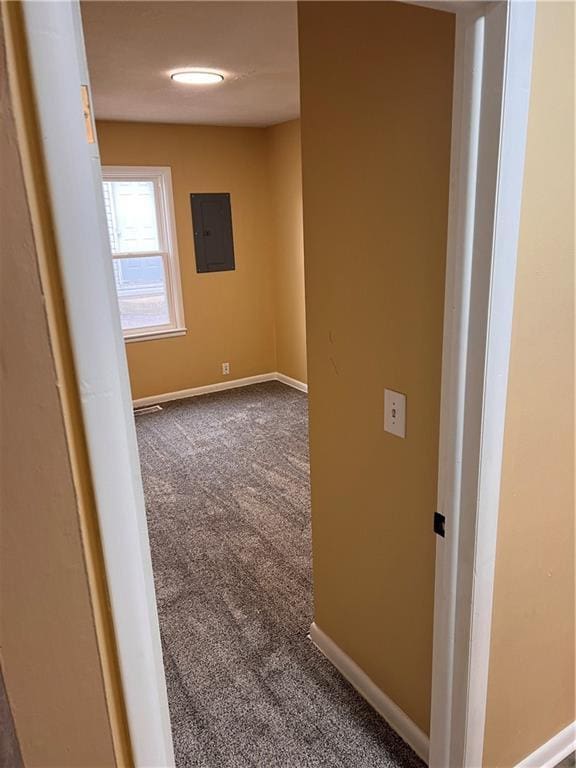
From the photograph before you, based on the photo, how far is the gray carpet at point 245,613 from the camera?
1787mm

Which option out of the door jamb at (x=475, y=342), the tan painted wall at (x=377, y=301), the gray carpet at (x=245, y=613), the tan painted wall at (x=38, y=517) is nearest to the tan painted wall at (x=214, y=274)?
the gray carpet at (x=245, y=613)

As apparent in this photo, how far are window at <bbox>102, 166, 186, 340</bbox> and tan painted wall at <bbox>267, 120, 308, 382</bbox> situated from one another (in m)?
1.00

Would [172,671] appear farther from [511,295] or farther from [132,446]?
[511,295]

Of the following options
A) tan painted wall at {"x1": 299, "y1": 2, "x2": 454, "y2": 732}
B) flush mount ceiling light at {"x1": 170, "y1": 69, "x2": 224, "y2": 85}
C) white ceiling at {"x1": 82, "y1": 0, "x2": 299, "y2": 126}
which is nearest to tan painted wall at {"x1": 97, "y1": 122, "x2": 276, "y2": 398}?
white ceiling at {"x1": 82, "y1": 0, "x2": 299, "y2": 126}

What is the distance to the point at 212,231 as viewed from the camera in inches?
201

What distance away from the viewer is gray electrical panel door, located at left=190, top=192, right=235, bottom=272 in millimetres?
4988

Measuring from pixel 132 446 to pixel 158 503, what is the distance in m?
2.75

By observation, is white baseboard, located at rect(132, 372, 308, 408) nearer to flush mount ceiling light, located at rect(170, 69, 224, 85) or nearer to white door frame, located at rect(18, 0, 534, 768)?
flush mount ceiling light, located at rect(170, 69, 224, 85)

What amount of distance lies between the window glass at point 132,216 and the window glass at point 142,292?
122 millimetres

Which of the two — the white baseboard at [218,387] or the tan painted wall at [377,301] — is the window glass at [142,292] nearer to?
the white baseboard at [218,387]

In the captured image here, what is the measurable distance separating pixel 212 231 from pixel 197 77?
6.86 feet

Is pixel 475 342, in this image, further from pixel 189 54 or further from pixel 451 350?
pixel 189 54

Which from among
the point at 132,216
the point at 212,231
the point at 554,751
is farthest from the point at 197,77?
the point at 554,751

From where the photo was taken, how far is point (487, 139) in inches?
41.3
